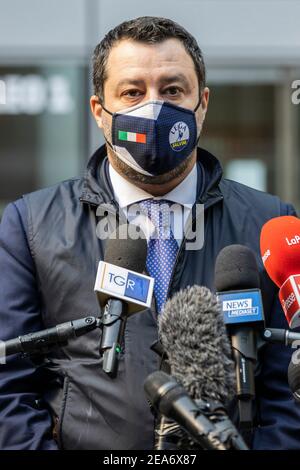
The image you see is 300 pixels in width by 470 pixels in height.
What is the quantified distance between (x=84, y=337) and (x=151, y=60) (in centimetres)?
90

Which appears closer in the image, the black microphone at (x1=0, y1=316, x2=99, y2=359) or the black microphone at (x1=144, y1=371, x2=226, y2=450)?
the black microphone at (x1=144, y1=371, x2=226, y2=450)

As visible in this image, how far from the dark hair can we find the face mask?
0.21m

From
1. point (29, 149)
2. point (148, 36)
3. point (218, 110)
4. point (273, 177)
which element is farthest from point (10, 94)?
point (148, 36)

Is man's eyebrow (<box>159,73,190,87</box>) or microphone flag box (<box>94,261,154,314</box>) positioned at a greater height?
man's eyebrow (<box>159,73,190,87</box>)

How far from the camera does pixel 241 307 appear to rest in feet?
7.18

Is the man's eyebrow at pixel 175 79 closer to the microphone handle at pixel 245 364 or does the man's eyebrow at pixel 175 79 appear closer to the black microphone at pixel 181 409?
the microphone handle at pixel 245 364

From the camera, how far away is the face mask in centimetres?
282

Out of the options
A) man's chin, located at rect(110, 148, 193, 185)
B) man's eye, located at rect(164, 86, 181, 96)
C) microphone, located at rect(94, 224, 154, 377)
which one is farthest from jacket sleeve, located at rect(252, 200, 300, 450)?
man's eye, located at rect(164, 86, 181, 96)

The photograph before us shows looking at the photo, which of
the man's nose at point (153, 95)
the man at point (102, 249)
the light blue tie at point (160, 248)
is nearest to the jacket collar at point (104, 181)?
the man at point (102, 249)

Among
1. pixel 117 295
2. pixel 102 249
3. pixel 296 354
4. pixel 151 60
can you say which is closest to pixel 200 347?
pixel 117 295

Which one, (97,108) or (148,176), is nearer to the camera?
(148,176)
